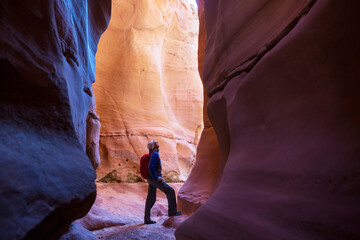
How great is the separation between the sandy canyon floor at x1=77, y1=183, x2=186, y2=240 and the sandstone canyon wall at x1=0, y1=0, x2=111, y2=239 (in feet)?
5.21

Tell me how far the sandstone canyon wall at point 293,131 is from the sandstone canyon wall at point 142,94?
226 inches

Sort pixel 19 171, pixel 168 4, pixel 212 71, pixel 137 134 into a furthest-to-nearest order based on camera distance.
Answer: pixel 168 4 → pixel 137 134 → pixel 212 71 → pixel 19 171

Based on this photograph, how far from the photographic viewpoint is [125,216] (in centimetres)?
446

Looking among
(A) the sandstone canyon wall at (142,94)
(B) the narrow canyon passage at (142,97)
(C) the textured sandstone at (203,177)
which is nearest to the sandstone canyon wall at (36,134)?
(C) the textured sandstone at (203,177)

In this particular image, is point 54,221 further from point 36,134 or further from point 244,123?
point 244,123

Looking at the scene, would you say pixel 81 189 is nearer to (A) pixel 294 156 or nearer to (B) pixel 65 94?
(B) pixel 65 94

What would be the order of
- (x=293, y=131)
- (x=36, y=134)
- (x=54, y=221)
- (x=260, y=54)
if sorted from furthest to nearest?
(x=260, y=54) < (x=293, y=131) < (x=36, y=134) < (x=54, y=221)

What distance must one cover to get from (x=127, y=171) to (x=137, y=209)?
1.96 m

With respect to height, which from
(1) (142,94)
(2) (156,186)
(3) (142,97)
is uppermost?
(1) (142,94)

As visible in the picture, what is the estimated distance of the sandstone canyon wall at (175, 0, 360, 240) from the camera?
1.13 metres

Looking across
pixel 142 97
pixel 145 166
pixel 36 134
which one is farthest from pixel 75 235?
pixel 142 97

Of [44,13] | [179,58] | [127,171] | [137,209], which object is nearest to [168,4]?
[179,58]

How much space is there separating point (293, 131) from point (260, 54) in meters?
0.71

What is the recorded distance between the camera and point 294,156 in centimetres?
138
